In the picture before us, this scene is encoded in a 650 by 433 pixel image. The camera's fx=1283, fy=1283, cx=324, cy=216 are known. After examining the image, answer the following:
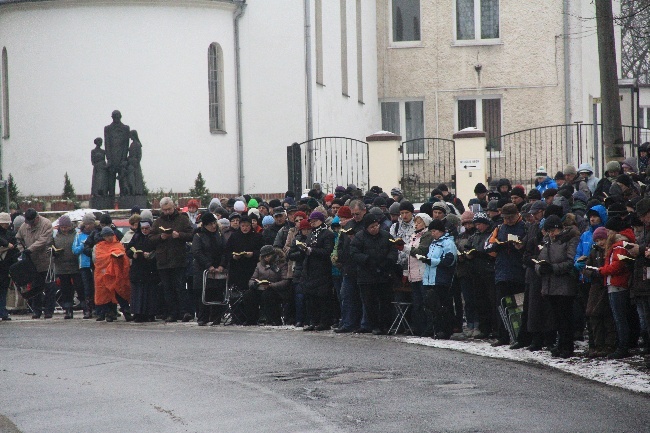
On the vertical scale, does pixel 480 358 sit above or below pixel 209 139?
below

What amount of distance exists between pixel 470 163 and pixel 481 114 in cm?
1263

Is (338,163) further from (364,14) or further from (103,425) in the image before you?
(103,425)

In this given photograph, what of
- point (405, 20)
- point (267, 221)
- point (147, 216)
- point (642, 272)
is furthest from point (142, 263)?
point (405, 20)

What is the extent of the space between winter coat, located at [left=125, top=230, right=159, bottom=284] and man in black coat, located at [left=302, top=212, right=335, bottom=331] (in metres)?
3.25

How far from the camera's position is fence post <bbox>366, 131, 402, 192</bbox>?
28906mm

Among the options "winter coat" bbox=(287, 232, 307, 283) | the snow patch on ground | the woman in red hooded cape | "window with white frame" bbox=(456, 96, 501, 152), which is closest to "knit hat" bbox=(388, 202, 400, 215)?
"winter coat" bbox=(287, 232, 307, 283)

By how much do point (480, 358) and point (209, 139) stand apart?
18.9m

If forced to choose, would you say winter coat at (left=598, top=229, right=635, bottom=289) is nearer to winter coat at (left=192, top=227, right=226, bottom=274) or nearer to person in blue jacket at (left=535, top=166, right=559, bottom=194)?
person in blue jacket at (left=535, top=166, right=559, bottom=194)

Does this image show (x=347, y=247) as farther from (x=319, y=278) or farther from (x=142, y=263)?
(x=142, y=263)

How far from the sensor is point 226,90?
33.2m

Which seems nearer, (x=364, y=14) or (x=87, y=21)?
(x=87, y=21)

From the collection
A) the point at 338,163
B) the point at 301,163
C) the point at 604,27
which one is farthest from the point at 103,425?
the point at 338,163

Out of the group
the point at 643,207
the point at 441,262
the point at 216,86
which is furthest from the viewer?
the point at 216,86

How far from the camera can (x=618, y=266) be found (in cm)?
1403
